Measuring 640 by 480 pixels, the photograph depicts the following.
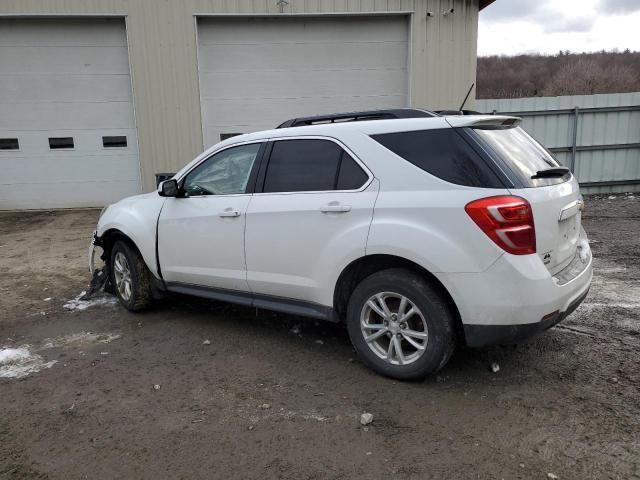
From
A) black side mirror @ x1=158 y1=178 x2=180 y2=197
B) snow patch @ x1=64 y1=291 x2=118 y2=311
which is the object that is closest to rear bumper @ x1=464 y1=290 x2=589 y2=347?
Result: black side mirror @ x1=158 y1=178 x2=180 y2=197

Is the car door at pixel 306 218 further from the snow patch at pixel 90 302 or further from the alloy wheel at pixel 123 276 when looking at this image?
the snow patch at pixel 90 302

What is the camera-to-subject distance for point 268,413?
128 inches

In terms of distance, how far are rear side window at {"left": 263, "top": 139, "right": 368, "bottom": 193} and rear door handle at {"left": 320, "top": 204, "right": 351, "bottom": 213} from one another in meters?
0.14

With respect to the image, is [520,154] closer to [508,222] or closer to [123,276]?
[508,222]

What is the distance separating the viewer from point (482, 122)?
3.45 metres

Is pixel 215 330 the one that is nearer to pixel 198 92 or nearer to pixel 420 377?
pixel 420 377

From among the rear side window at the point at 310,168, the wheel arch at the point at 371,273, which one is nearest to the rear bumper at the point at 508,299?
the wheel arch at the point at 371,273

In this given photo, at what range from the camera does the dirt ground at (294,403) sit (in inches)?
108

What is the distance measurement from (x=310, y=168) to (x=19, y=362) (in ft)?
9.05

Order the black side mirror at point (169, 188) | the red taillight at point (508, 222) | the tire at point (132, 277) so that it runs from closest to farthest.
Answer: the red taillight at point (508, 222), the black side mirror at point (169, 188), the tire at point (132, 277)

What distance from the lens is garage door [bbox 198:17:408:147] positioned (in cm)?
1103

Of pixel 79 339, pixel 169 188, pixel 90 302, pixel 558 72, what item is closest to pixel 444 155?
pixel 169 188

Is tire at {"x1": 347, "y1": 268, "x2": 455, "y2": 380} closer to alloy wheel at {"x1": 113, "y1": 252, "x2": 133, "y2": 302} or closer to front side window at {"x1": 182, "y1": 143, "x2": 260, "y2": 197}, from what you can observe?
front side window at {"x1": 182, "y1": 143, "x2": 260, "y2": 197}

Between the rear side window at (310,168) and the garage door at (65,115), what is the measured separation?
828cm
